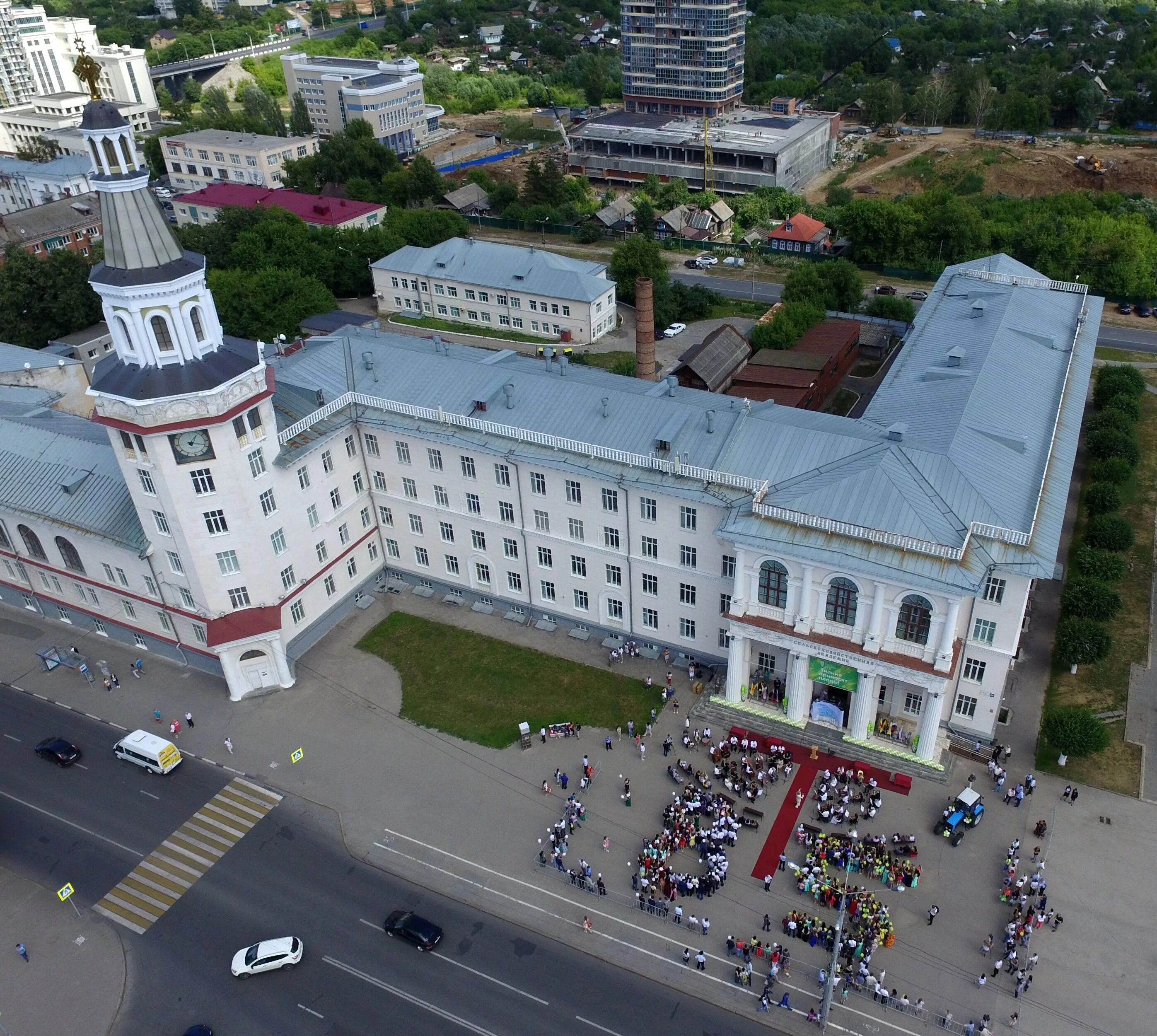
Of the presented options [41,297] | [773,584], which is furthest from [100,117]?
[41,297]

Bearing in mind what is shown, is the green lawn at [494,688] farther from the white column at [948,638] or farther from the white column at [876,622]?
the white column at [948,638]

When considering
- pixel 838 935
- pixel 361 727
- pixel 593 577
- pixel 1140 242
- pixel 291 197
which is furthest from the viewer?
pixel 291 197

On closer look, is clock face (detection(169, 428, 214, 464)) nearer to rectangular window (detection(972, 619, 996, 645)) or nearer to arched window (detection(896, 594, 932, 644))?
arched window (detection(896, 594, 932, 644))

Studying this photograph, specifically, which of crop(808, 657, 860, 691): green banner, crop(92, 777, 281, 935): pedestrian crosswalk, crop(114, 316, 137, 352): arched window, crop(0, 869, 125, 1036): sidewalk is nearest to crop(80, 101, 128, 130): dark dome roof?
crop(114, 316, 137, 352): arched window

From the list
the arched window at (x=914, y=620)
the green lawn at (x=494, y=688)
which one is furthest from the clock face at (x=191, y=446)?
the arched window at (x=914, y=620)

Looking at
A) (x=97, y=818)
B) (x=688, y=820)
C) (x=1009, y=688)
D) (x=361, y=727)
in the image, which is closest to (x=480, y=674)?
(x=361, y=727)

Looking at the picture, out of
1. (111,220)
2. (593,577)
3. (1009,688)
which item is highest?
(111,220)

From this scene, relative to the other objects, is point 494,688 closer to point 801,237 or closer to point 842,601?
point 842,601

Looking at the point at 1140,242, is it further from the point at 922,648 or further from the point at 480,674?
the point at 480,674
